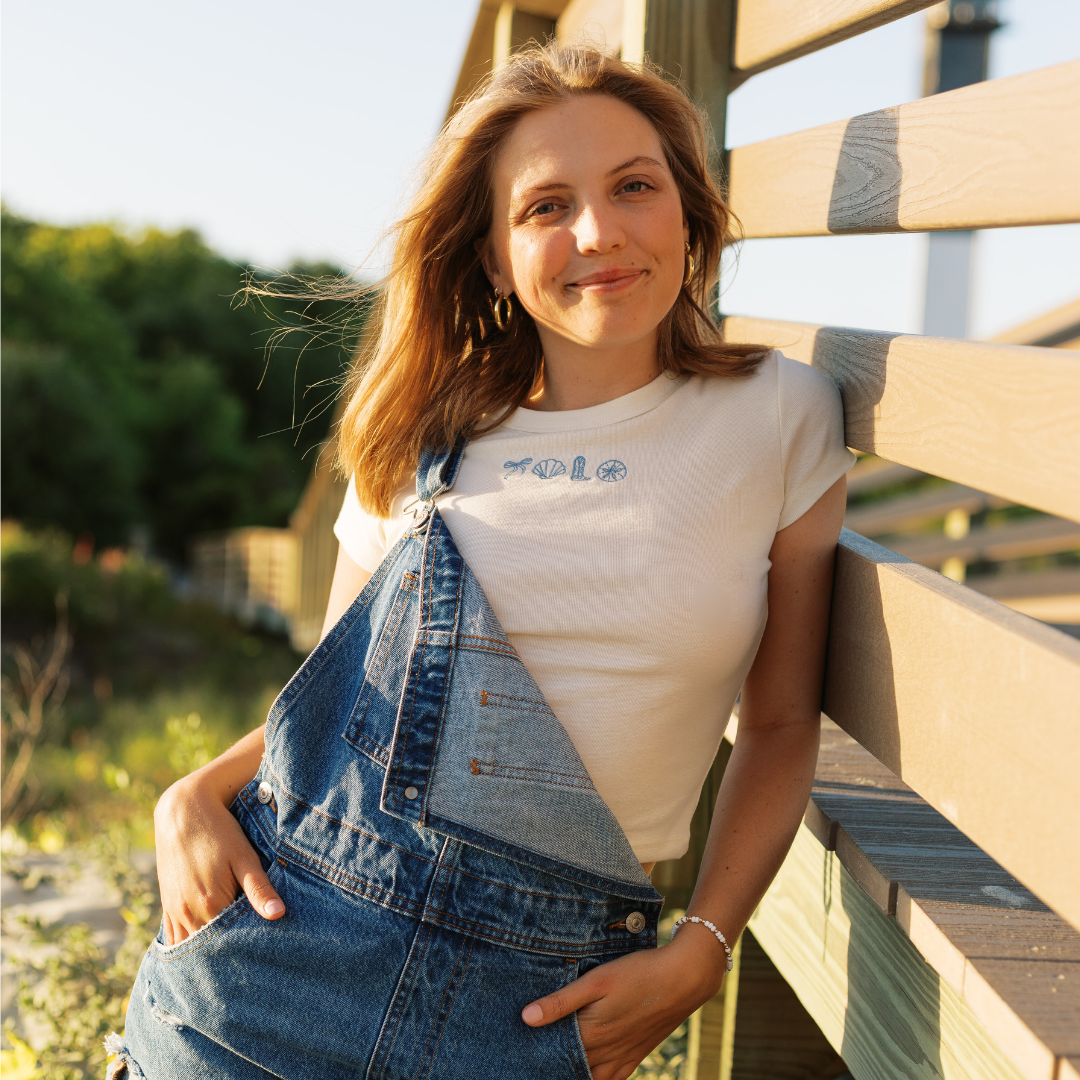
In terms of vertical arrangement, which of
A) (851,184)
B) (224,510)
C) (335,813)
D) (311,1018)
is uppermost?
(851,184)

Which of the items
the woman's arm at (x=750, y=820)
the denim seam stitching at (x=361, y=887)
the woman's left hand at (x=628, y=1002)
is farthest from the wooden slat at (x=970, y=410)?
the denim seam stitching at (x=361, y=887)

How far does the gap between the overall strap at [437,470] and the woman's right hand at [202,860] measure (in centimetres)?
47

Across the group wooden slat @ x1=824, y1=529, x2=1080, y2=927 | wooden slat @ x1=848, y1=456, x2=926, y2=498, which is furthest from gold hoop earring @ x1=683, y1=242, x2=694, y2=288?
wooden slat @ x1=848, y1=456, x2=926, y2=498

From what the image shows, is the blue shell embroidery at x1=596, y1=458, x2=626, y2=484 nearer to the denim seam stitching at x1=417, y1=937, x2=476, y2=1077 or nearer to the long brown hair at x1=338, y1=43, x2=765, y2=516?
the long brown hair at x1=338, y1=43, x2=765, y2=516

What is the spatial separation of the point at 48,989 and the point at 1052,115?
8.58ft

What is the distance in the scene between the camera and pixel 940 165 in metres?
1.08

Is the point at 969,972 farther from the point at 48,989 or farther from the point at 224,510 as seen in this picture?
the point at 224,510

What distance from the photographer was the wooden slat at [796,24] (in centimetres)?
124

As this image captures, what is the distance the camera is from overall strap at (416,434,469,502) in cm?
149

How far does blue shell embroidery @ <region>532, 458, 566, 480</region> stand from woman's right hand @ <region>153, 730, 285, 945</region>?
0.58m

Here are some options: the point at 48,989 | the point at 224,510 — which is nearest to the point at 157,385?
the point at 224,510

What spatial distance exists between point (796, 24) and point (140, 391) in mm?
38768

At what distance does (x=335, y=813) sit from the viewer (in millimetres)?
1323

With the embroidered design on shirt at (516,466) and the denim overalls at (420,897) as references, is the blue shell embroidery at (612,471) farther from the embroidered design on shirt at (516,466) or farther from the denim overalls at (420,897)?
the denim overalls at (420,897)
